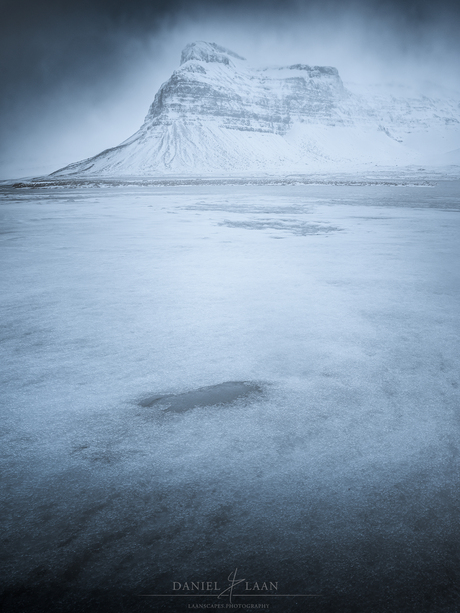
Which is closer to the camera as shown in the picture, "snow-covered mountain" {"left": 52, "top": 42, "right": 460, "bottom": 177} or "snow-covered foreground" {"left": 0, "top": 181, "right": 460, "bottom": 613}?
"snow-covered foreground" {"left": 0, "top": 181, "right": 460, "bottom": 613}

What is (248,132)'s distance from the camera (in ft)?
517

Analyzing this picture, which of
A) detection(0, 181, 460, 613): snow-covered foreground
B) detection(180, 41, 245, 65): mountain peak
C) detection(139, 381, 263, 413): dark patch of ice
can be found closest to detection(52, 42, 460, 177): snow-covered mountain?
detection(180, 41, 245, 65): mountain peak

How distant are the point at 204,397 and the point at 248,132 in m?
172

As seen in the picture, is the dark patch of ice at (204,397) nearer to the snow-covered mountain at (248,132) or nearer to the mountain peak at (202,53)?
the snow-covered mountain at (248,132)

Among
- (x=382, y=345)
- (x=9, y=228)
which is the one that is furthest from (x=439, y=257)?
(x=9, y=228)

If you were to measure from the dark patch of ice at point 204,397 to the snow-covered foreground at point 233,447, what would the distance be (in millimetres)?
18

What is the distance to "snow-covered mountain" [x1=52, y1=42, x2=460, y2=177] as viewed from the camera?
128m

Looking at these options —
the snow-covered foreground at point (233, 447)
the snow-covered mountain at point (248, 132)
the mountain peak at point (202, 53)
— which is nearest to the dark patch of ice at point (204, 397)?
the snow-covered foreground at point (233, 447)

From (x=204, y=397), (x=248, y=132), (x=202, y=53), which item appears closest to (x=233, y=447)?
(x=204, y=397)

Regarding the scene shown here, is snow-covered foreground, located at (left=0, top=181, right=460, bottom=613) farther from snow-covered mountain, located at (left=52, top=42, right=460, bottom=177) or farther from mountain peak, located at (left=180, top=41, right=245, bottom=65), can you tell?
mountain peak, located at (left=180, top=41, right=245, bottom=65)

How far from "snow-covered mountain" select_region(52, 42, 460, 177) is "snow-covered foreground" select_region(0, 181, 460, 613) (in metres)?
111

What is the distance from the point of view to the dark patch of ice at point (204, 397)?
215cm

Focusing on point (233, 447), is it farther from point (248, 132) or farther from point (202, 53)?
point (202, 53)

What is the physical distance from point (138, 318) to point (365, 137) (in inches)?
8115
